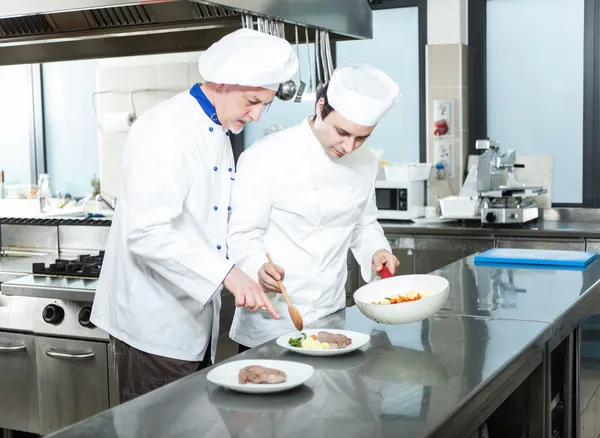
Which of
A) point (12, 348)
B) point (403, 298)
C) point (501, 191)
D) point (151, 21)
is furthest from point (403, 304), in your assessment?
point (501, 191)

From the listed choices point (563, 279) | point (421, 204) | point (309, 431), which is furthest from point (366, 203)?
point (421, 204)

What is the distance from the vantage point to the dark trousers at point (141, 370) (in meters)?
2.51

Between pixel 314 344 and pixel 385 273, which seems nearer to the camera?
pixel 314 344

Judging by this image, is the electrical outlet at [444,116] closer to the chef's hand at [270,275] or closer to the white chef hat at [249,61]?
the white chef hat at [249,61]

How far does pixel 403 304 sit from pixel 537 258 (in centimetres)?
146

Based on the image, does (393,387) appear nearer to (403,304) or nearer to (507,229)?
(403,304)

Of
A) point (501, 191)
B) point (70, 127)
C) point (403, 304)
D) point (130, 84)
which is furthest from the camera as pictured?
point (70, 127)

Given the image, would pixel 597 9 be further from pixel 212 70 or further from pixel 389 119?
pixel 212 70

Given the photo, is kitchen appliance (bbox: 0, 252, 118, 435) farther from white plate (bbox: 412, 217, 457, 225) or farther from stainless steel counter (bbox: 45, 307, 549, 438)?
white plate (bbox: 412, 217, 457, 225)

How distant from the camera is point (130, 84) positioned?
6.48m

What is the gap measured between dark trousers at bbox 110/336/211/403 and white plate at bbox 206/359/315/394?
0.70 m

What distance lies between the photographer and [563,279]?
10.1 feet

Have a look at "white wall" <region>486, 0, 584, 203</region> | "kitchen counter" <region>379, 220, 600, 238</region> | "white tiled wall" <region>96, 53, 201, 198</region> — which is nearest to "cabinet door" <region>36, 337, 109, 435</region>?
"kitchen counter" <region>379, 220, 600, 238</region>

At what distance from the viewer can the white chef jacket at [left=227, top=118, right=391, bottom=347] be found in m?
2.67
